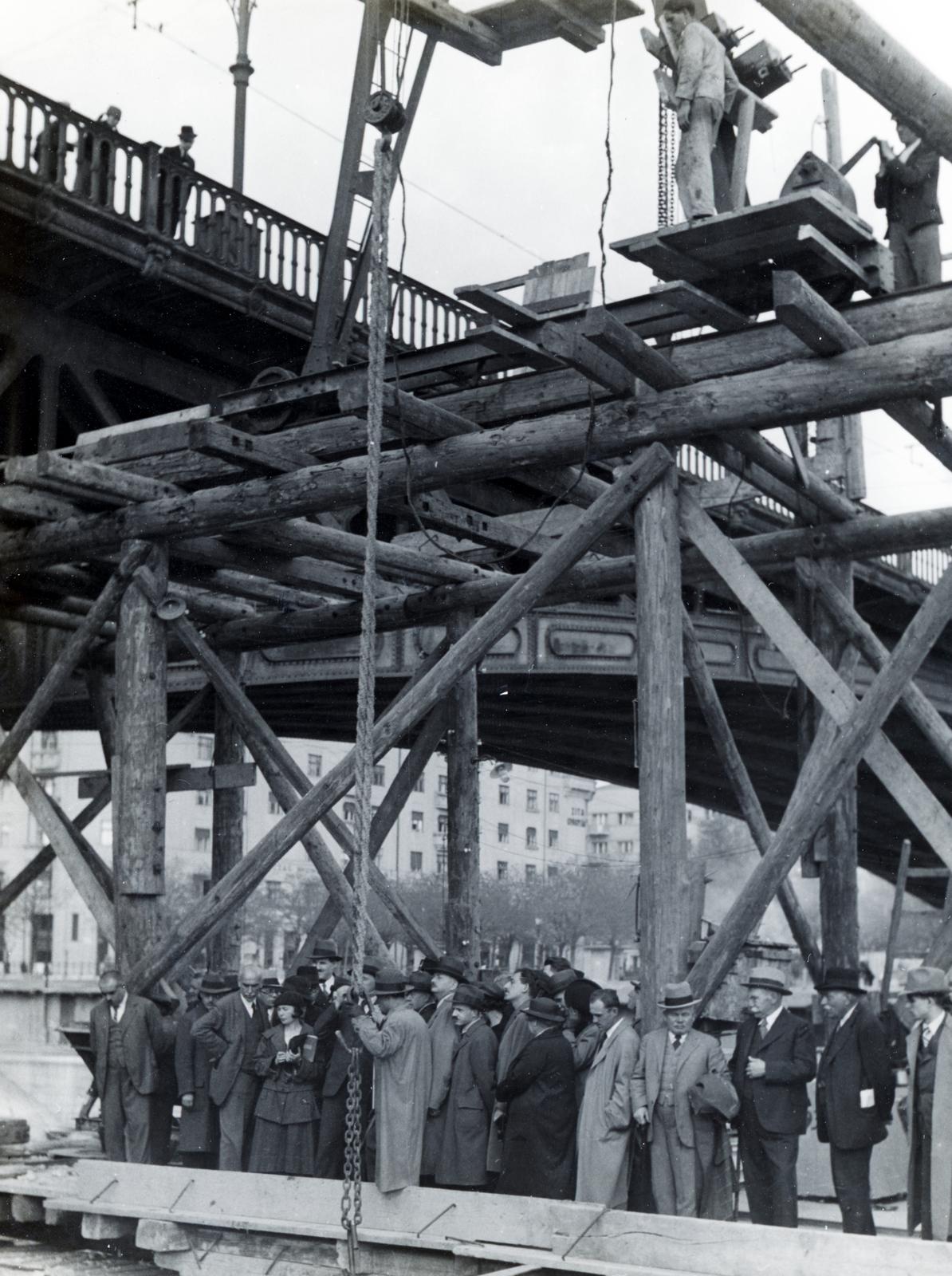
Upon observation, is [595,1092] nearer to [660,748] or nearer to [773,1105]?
[773,1105]

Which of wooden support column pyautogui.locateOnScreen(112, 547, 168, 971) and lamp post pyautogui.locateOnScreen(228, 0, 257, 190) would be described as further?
lamp post pyautogui.locateOnScreen(228, 0, 257, 190)

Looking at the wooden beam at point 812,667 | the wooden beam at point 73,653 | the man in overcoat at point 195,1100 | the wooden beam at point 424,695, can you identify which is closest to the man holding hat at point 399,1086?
the wooden beam at point 424,695

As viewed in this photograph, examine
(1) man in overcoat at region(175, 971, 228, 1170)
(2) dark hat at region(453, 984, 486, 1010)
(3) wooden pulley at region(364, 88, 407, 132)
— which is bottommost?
(1) man in overcoat at region(175, 971, 228, 1170)

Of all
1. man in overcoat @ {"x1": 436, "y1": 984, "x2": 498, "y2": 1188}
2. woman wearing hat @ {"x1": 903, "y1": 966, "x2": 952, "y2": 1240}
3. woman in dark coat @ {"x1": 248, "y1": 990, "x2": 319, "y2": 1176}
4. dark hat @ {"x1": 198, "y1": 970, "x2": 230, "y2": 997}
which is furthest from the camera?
dark hat @ {"x1": 198, "y1": 970, "x2": 230, "y2": 997}

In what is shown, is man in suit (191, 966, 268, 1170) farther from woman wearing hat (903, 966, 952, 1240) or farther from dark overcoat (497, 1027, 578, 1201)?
woman wearing hat (903, 966, 952, 1240)

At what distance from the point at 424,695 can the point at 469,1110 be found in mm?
2676

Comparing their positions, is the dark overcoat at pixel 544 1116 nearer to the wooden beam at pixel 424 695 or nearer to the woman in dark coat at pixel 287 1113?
the woman in dark coat at pixel 287 1113

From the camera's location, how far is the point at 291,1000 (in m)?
11.3

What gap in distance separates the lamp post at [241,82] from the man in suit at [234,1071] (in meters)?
17.6

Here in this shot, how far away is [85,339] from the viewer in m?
17.5

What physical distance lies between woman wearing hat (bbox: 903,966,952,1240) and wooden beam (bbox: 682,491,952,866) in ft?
4.12

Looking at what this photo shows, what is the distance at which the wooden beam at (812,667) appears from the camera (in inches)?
405

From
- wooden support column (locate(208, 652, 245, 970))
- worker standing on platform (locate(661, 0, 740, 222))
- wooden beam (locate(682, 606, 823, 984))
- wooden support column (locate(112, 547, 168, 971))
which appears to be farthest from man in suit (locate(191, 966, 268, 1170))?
worker standing on platform (locate(661, 0, 740, 222))

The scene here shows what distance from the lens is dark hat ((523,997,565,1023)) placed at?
9844 mm
